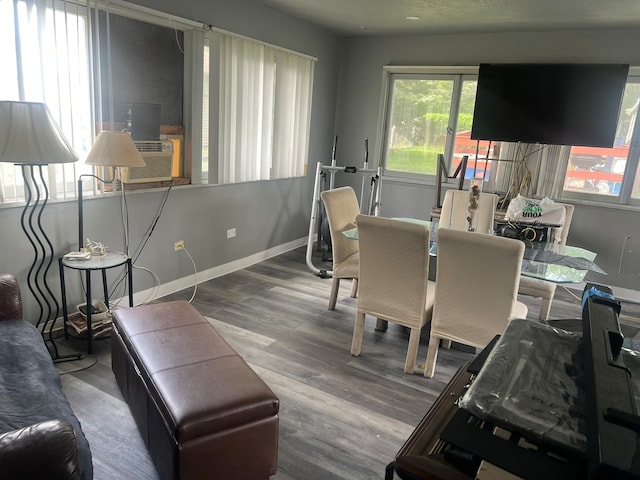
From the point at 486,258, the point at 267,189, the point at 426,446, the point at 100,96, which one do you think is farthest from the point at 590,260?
the point at 100,96

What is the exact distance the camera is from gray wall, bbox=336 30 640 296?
4289 millimetres

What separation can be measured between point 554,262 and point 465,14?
2.41 meters

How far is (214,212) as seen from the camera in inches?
163

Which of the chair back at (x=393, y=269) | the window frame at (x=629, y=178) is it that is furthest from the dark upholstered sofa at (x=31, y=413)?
the window frame at (x=629, y=178)

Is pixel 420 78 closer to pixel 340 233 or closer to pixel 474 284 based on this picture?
pixel 340 233

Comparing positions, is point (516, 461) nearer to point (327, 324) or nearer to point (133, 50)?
point (327, 324)

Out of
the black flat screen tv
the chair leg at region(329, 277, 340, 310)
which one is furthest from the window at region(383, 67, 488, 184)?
the chair leg at region(329, 277, 340, 310)

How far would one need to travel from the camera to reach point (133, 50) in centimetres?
314

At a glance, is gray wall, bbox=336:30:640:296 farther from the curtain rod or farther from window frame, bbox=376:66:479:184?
the curtain rod

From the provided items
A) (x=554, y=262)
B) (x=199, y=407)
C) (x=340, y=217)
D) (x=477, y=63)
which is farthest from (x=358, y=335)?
(x=477, y=63)

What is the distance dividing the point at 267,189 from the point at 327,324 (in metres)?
1.89

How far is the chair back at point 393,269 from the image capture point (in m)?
2.52

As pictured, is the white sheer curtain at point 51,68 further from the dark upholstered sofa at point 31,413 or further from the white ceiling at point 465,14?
the white ceiling at point 465,14

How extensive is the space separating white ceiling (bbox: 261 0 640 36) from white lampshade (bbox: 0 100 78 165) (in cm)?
256
